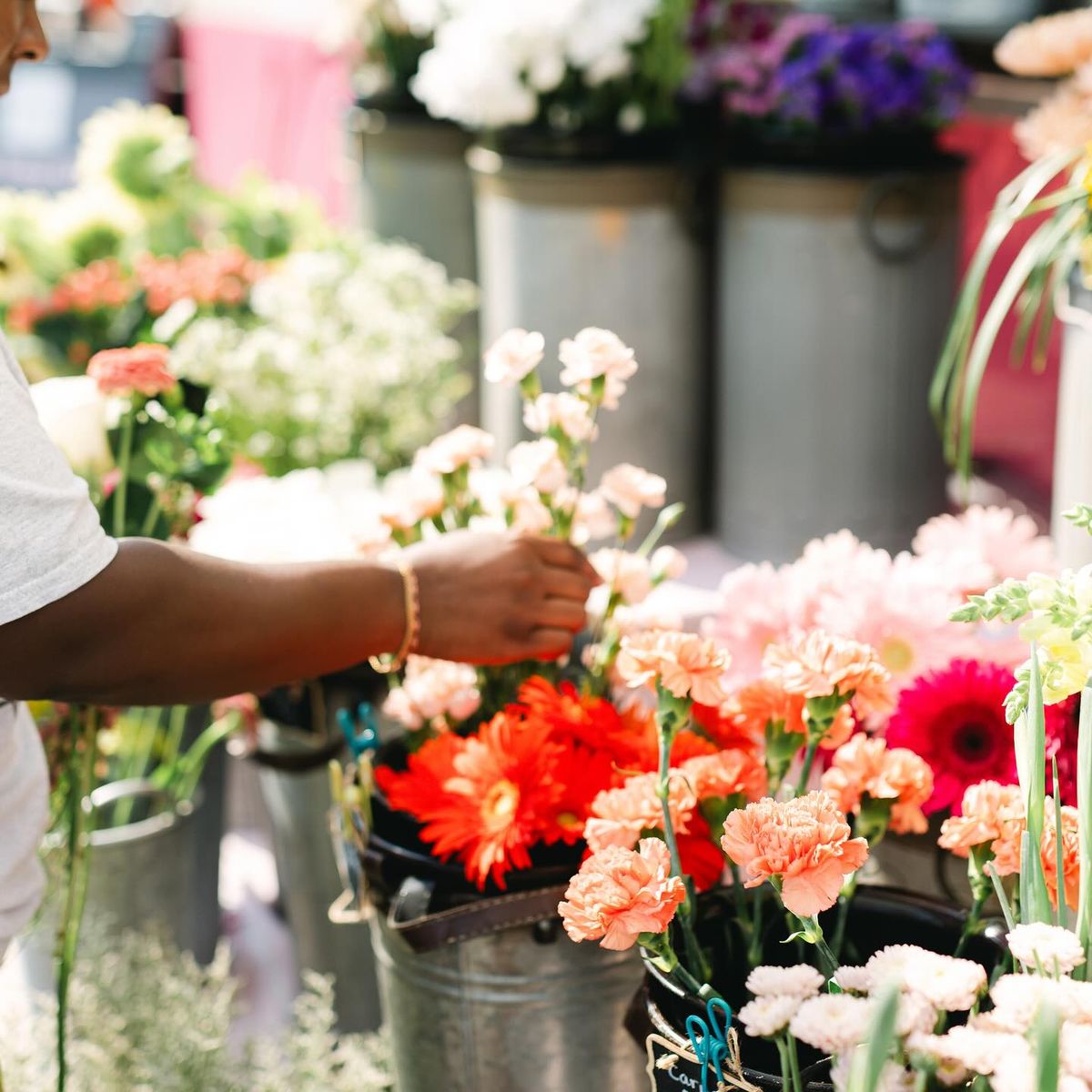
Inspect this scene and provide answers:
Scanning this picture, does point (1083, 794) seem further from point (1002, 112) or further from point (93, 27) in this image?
point (93, 27)

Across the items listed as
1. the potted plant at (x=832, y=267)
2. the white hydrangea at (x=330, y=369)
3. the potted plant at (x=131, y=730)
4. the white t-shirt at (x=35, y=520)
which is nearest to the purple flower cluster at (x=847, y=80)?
the potted plant at (x=832, y=267)

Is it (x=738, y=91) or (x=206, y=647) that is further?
(x=738, y=91)

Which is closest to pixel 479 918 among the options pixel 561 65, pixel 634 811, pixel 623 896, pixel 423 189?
pixel 634 811

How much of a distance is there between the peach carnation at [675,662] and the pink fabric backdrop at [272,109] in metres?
2.73

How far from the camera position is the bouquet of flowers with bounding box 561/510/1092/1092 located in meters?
0.59

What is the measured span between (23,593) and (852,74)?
47.2 inches

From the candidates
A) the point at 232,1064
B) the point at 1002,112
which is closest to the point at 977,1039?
the point at 232,1064

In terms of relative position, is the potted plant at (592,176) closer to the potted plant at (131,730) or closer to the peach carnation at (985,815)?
the potted plant at (131,730)

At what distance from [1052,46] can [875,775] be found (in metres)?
0.88

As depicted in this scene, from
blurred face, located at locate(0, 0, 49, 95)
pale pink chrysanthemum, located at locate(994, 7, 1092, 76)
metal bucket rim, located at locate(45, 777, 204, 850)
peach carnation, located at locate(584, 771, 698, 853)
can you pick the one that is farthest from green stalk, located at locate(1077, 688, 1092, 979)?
metal bucket rim, located at locate(45, 777, 204, 850)

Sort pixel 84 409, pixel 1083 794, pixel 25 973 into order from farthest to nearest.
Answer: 1. pixel 25 973
2. pixel 84 409
3. pixel 1083 794

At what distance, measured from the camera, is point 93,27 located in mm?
5406

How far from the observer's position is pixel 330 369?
1.81 metres

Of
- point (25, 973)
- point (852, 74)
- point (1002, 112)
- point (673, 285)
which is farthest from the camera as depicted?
point (1002, 112)
